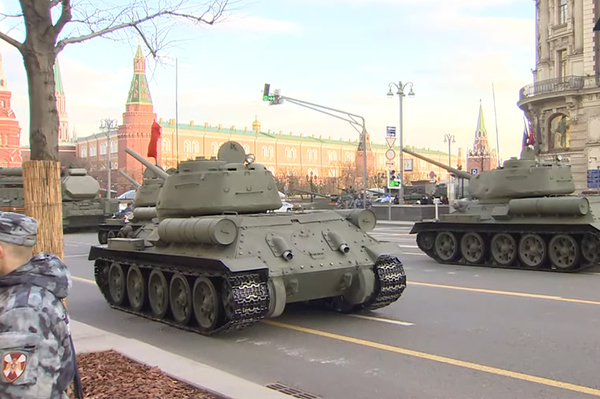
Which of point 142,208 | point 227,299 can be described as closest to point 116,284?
point 227,299

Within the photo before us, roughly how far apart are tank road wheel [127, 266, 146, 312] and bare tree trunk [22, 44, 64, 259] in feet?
15.6

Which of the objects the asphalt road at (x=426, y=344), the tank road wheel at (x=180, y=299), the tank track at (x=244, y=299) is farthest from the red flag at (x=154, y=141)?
the tank track at (x=244, y=299)

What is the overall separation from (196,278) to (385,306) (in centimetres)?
285

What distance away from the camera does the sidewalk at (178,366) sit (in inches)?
208

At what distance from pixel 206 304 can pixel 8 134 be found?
11316cm

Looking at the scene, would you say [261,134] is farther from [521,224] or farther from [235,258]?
[235,258]

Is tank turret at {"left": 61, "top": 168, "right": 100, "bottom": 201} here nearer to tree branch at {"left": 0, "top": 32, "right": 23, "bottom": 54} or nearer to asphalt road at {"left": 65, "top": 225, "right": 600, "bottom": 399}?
asphalt road at {"left": 65, "top": 225, "right": 600, "bottom": 399}

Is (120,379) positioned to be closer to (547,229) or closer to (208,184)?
(208,184)

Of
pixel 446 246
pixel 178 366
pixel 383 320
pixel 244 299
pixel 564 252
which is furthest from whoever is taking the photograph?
pixel 446 246

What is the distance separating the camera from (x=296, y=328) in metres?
8.65

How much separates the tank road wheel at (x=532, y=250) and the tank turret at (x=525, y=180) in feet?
4.39

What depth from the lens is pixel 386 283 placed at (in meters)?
9.05

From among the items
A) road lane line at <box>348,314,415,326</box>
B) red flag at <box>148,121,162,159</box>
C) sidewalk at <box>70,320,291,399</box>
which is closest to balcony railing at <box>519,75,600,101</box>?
red flag at <box>148,121,162,159</box>

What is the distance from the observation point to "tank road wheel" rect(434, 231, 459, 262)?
52.7 feet
